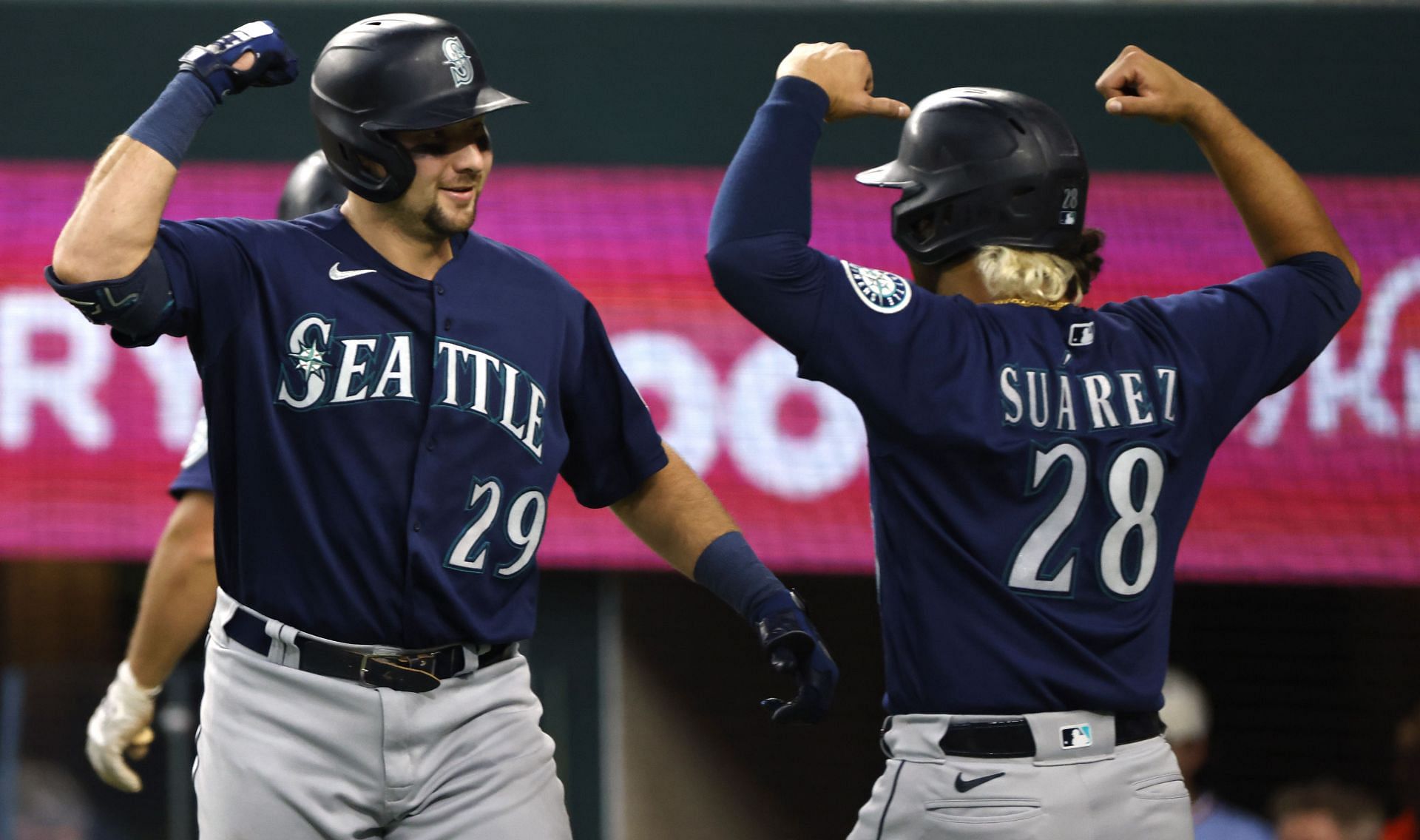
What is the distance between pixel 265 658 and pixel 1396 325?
4.64 meters

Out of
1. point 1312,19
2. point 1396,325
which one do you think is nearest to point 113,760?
point 1396,325

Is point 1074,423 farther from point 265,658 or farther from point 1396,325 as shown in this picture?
point 1396,325

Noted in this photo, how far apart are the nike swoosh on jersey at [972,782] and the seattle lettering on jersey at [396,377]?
91cm

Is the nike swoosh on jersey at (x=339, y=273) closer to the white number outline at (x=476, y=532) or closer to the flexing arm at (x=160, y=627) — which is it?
the white number outline at (x=476, y=532)

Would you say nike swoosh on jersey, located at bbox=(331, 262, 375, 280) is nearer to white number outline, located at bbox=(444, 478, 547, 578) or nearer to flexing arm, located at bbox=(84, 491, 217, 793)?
white number outline, located at bbox=(444, 478, 547, 578)

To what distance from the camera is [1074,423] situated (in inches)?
109

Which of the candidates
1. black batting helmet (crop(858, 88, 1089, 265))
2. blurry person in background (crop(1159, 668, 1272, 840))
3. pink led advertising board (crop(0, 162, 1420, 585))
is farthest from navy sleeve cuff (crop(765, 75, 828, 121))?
blurry person in background (crop(1159, 668, 1272, 840))

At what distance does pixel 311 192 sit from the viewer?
4.29 metres

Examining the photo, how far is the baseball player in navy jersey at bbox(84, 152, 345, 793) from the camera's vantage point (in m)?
4.04

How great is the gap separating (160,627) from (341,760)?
1433 millimetres

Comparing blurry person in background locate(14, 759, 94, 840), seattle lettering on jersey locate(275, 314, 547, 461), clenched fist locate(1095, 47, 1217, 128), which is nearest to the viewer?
seattle lettering on jersey locate(275, 314, 547, 461)

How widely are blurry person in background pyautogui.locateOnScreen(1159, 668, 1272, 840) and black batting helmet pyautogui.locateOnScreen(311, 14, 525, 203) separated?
3.50m

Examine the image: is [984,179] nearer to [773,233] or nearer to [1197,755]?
[773,233]

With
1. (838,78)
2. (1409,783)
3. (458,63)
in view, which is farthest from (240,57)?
(1409,783)
